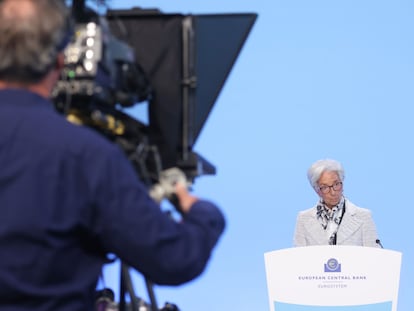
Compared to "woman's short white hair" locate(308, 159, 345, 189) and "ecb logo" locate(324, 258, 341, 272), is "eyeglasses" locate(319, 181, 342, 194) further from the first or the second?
"ecb logo" locate(324, 258, 341, 272)

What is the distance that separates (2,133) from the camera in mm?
892

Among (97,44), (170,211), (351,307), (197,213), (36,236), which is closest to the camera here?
(36,236)

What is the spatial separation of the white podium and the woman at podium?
394 millimetres

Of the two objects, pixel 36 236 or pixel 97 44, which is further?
pixel 97 44

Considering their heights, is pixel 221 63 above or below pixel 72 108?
above

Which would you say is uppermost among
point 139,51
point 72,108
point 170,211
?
point 139,51

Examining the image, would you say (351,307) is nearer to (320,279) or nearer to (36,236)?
(320,279)

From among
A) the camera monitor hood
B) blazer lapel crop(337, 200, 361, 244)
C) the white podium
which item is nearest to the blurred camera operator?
the camera monitor hood

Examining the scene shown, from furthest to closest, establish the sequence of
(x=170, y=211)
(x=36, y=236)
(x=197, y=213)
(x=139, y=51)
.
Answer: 1. (x=139, y=51)
2. (x=170, y=211)
3. (x=197, y=213)
4. (x=36, y=236)

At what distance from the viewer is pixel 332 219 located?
327 cm

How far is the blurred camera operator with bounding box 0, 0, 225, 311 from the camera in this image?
87 centimetres

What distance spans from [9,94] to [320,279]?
2.10 metres

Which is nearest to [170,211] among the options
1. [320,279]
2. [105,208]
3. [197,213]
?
[197,213]

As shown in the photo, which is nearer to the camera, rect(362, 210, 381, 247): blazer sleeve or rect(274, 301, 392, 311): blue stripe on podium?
rect(274, 301, 392, 311): blue stripe on podium
